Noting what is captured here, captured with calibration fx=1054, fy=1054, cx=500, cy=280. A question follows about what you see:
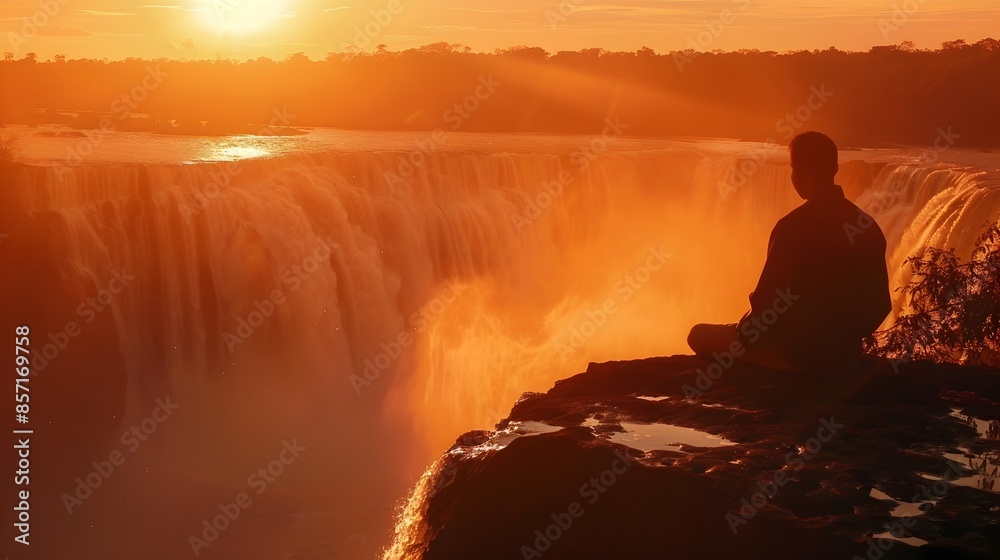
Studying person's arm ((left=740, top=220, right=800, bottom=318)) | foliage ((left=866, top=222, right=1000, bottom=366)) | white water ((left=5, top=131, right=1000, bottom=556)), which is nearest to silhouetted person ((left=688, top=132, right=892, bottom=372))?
person's arm ((left=740, top=220, right=800, bottom=318))

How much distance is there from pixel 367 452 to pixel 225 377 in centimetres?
328

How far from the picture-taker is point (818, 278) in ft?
17.8

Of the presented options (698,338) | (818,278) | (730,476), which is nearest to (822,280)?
(818,278)

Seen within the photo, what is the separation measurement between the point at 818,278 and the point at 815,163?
2.05ft

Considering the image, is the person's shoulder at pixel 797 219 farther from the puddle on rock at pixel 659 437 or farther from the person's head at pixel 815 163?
the puddle on rock at pixel 659 437

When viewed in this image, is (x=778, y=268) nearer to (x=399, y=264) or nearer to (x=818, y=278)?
(x=818, y=278)

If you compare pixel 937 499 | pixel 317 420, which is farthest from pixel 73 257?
pixel 937 499

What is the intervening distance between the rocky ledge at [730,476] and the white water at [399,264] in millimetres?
8820

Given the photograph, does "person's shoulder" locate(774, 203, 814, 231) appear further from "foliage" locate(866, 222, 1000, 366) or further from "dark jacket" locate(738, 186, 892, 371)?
"foliage" locate(866, 222, 1000, 366)

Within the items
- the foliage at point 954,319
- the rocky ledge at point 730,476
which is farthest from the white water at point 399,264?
the rocky ledge at point 730,476

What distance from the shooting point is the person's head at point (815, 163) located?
557cm

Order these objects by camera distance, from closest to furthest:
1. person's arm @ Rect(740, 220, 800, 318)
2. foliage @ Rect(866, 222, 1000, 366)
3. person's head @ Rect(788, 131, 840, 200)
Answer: person's arm @ Rect(740, 220, 800, 318) → person's head @ Rect(788, 131, 840, 200) → foliage @ Rect(866, 222, 1000, 366)

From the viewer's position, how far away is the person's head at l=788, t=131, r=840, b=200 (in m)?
5.57

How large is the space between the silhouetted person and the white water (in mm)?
9052
